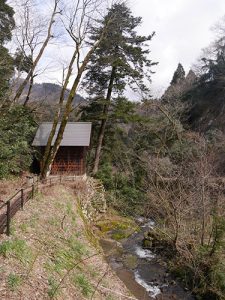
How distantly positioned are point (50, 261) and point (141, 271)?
7.49 meters

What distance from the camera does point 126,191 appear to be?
2573 centimetres

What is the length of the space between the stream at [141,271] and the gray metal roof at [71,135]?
361 inches

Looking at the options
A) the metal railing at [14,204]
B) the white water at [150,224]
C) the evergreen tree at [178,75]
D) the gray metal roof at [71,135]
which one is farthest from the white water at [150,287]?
the evergreen tree at [178,75]

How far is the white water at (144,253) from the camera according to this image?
17.0 metres

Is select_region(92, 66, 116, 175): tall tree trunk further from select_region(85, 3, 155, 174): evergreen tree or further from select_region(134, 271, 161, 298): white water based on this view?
select_region(134, 271, 161, 298): white water

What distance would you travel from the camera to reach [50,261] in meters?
8.90

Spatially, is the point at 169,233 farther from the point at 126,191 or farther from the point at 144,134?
the point at 144,134

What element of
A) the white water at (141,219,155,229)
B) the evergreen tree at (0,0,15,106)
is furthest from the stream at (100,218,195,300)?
the evergreen tree at (0,0,15,106)

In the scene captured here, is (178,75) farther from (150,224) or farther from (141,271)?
(141,271)

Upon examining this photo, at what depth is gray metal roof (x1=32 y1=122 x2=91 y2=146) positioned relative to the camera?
82.8 ft

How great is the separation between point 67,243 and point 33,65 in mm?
15758

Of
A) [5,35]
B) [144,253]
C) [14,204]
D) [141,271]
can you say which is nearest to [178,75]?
[5,35]

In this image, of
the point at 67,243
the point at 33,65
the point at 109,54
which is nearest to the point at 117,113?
the point at 109,54

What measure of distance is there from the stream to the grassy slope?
2353 millimetres
